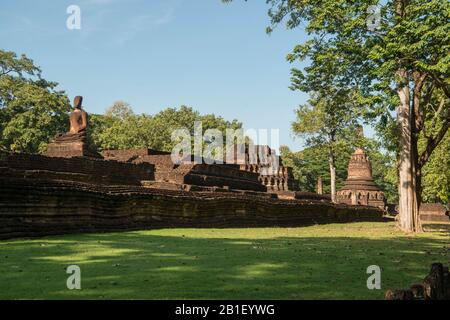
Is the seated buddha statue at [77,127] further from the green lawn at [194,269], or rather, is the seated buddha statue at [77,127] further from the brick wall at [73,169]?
the green lawn at [194,269]

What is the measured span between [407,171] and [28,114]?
108 ft

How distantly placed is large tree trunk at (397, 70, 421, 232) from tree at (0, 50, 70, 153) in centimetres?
3058

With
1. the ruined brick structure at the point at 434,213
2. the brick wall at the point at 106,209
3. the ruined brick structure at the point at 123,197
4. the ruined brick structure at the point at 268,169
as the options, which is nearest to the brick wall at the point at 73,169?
the ruined brick structure at the point at 123,197

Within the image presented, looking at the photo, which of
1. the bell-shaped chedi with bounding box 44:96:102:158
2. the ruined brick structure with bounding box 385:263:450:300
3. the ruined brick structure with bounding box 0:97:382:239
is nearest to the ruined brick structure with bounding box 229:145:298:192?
the ruined brick structure with bounding box 0:97:382:239

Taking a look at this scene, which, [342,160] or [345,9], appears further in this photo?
[342,160]

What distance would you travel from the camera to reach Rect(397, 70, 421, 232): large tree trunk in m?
19.2

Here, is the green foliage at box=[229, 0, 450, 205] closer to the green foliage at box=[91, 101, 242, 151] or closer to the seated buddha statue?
the seated buddha statue

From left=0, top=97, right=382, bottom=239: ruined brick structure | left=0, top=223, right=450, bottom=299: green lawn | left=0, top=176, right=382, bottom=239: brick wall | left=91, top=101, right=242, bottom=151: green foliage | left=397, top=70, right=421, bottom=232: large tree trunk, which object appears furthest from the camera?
left=91, top=101, right=242, bottom=151: green foliage

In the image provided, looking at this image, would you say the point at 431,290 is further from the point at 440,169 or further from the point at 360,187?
the point at 360,187

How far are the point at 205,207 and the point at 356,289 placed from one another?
11767mm

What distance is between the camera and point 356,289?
5941 mm

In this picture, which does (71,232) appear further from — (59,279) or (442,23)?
(442,23)

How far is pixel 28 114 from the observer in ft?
143
